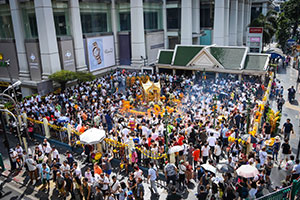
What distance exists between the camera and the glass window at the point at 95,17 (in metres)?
32.9

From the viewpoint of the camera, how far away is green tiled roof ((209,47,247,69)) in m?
29.7

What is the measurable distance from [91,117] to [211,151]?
9.50 meters

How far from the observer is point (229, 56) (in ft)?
100.0

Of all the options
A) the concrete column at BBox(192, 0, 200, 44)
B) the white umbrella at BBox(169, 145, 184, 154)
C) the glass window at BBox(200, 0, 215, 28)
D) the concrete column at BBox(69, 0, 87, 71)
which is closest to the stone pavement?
the white umbrella at BBox(169, 145, 184, 154)

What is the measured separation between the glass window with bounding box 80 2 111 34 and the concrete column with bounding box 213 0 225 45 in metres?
17.5

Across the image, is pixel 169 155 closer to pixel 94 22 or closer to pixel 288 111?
pixel 288 111

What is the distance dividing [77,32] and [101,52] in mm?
5250

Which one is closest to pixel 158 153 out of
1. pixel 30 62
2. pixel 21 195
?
pixel 21 195

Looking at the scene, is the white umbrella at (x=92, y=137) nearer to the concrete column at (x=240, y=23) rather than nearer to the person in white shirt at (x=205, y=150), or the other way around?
the person in white shirt at (x=205, y=150)

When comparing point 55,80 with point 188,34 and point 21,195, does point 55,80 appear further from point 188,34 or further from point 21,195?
point 188,34

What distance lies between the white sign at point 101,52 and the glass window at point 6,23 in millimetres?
9225

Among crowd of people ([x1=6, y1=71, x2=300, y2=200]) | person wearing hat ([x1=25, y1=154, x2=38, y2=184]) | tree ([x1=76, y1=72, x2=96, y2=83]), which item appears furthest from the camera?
tree ([x1=76, y1=72, x2=96, y2=83])

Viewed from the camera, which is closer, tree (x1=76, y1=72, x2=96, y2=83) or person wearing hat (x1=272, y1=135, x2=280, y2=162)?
person wearing hat (x1=272, y1=135, x2=280, y2=162)

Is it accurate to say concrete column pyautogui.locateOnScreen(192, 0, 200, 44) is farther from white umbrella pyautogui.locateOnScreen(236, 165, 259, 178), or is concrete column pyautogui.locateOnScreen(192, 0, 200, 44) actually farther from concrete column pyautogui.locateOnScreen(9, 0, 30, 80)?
white umbrella pyautogui.locateOnScreen(236, 165, 259, 178)
